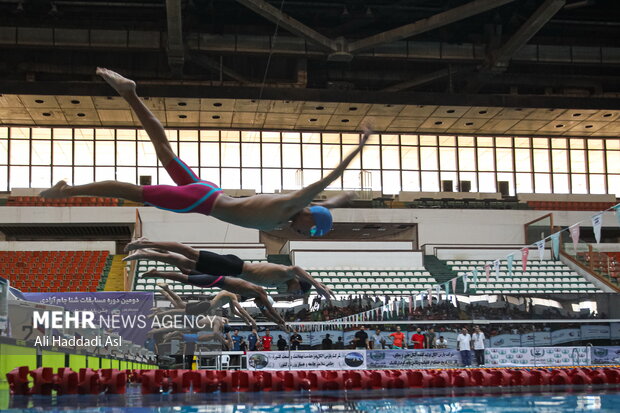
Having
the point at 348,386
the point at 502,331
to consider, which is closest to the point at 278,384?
the point at 348,386

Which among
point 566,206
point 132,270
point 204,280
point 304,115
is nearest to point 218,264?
point 204,280

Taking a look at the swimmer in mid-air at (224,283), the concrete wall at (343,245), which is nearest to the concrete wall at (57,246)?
the concrete wall at (343,245)

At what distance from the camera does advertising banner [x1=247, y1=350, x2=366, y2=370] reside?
2255cm

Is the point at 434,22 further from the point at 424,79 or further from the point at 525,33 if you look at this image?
the point at 424,79

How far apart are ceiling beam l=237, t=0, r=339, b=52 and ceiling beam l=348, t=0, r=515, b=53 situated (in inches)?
57.9

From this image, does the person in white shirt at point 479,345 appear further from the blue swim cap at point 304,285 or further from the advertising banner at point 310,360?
the blue swim cap at point 304,285

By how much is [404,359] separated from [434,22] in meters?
15.5

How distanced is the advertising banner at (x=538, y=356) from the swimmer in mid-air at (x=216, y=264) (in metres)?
17.0

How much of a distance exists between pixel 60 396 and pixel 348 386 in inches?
232

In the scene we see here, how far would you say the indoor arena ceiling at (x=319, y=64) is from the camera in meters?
35.2

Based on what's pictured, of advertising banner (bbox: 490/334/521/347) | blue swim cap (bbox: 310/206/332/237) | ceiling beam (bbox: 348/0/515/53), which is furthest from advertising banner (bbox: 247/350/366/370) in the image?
ceiling beam (bbox: 348/0/515/53)

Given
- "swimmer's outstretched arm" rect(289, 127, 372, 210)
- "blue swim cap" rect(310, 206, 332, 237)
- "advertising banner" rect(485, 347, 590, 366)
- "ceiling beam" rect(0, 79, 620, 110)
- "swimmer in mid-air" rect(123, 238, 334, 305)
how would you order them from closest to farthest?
"swimmer's outstretched arm" rect(289, 127, 372, 210) < "blue swim cap" rect(310, 206, 332, 237) < "swimmer in mid-air" rect(123, 238, 334, 305) < "advertising banner" rect(485, 347, 590, 366) < "ceiling beam" rect(0, 79, 620, 110)

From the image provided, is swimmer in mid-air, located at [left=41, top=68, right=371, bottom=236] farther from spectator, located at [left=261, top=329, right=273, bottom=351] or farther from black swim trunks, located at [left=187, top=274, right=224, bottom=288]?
spectator, located at [left=261, top=329, right=273, bottom=351]

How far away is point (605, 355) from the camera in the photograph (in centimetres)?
2536
